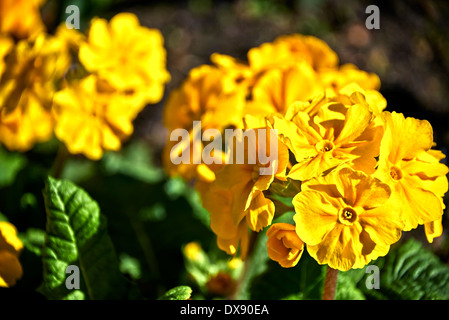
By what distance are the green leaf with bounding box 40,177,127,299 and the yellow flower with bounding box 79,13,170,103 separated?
60 cm

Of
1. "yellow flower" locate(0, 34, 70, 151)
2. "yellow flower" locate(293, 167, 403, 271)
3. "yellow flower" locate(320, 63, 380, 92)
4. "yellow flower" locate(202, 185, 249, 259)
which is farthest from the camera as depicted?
"yellow flower" locate(0, 34, 70, 151)

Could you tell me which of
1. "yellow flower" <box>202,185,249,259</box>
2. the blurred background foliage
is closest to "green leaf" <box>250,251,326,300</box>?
the blurred background foliage

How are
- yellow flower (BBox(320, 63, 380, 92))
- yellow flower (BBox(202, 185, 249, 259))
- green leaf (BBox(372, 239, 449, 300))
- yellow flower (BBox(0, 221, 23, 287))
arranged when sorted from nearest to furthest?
yellow flower (BBox(202, 185, 249, 259)), yellow flower (BBox(0, 221, 23, 287)), green leaf (BBox(372, 239, 449, 300)), yellow flower (BBox(320, 63, 380, 92))

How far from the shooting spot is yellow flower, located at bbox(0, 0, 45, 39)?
2.98 meters

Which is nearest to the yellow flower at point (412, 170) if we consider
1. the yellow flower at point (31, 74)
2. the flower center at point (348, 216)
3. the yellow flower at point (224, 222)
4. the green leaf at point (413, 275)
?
the flower center at point (348, 216)

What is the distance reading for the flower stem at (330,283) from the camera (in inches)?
62.4

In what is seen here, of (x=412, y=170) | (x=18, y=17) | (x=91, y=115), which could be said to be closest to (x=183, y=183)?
(x=91, y=115)

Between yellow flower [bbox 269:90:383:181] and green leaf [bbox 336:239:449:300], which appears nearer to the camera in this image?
yellow flower [bbox 269:90:383:181]

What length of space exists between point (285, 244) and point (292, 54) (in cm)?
106

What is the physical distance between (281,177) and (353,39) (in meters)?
3.12

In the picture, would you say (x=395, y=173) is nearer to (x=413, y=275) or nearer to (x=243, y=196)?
(x=243, y=196)

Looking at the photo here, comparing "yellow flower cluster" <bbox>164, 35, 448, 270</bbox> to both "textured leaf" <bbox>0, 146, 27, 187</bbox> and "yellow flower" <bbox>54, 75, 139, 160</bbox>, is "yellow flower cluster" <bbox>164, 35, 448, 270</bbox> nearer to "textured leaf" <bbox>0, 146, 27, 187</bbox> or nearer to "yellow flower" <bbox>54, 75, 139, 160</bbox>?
"yellow flower" <bbox>54, 75, 139, 160</bbox>

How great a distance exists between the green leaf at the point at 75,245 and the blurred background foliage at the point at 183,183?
0.38 feet
